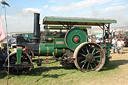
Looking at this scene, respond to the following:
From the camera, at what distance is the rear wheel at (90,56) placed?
16.4ft

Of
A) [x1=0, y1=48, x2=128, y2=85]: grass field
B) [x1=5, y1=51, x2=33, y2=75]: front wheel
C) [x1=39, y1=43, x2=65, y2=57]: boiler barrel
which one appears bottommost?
[x1=0, y1=48, x2=128, y2=85]: grass field

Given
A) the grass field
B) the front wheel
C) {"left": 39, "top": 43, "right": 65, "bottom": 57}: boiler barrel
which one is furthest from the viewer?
{"left": 39, "top": 43, "right": 65, "bottom": 57}: boiler barrel

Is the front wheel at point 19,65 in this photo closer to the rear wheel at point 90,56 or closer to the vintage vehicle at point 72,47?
the vintage vehicle at point 72,47

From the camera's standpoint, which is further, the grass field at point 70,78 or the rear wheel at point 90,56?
the rear wheel at point 90,56

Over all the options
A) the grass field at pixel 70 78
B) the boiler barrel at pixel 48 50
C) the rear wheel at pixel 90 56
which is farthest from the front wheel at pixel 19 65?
the rear wheel at pixel 90 56

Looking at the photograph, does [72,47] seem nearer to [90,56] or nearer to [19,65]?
[90,56]

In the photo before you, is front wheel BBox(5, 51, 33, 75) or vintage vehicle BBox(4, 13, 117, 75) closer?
front wheel BBox(5, 51, 33, 75)

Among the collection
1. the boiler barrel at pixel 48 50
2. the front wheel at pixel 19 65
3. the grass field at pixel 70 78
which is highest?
the boiler barrel at pixel 48 50

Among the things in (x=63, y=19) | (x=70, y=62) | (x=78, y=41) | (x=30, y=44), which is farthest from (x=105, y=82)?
(x=30, y=44)

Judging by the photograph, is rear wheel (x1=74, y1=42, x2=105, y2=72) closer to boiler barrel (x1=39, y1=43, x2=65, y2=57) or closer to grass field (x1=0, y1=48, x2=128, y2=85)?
grass field (x1=0, y1=48, x2=128, y2=85)

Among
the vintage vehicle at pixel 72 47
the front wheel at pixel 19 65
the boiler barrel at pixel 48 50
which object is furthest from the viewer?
the boiler barrel at pixel 48 50

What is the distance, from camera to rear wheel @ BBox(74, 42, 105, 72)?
5.00 metres

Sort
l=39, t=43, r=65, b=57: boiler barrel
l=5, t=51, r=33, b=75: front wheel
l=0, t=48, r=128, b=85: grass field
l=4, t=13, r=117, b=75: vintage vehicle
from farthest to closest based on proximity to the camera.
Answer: l=39, t=43, r=65, b=57: boiler barrel < l=4, t=13, r=117, b=75: vintage vehicle < l=5, t=51, r=33, b=75: front wheel < l=0, t=48, r=128, b=85: grass field

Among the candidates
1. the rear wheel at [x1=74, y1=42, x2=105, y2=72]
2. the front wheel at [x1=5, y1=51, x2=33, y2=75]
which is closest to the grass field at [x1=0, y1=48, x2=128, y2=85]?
the front wheel at [x1=5, y1=51, x2=33, y2=75]
